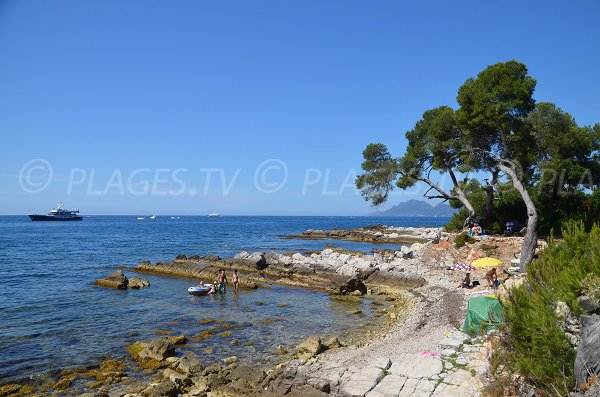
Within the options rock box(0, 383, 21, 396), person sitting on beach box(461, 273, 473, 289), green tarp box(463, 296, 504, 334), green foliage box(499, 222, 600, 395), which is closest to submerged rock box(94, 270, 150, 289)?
rock box(0, 383, 21, 396)

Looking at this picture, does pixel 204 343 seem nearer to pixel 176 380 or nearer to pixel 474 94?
pixel 176 380

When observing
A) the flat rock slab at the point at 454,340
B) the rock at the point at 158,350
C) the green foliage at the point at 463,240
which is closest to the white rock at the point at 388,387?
the flat rock slab at the point at 454,340

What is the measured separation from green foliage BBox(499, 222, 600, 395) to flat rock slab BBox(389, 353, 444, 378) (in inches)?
82.6

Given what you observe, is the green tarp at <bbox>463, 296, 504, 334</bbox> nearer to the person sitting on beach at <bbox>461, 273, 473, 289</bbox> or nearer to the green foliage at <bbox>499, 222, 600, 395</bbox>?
the green foliage at <bbox>499, 222, 600, 395</bbox>

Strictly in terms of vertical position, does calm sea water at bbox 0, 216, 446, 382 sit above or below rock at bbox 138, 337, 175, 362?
below

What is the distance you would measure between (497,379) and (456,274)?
18.1 m

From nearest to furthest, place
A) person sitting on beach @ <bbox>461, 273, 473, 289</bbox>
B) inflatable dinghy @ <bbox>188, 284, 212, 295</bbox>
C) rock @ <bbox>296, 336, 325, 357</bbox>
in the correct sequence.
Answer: rock @ <bbox>296, 336, 325, 357</bbox>
person sitting on beach @ <bbox>461, 273, 473, 289</bbox>
inflatable dinghy @ <bbox>188, 284, 212, 295</bbox>

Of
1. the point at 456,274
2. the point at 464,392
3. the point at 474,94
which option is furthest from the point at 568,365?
the point at 474,94

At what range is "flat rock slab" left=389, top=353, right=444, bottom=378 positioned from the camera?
10.1m

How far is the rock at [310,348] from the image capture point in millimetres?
13545

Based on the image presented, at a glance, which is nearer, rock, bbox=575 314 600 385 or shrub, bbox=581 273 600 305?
rock, bbox=575 314 600 385

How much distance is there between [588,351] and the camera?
6.73 meters

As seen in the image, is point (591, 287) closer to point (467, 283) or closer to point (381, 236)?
point (467, 283)

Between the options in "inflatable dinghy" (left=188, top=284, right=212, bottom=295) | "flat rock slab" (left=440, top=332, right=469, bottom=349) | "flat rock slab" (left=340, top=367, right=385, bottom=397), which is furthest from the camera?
"inflatable dinghy" (left=188, top=284, right=212, bottom=295)
